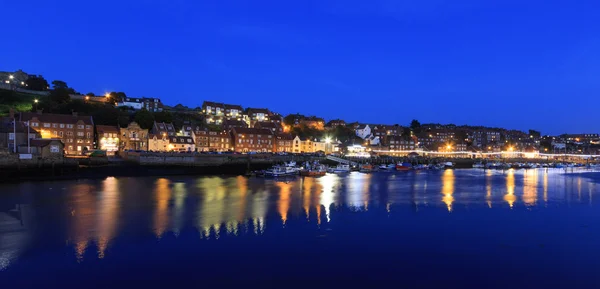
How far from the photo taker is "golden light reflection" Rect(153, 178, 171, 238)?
14.4m

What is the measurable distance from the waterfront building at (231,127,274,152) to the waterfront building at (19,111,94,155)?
69.0 ft

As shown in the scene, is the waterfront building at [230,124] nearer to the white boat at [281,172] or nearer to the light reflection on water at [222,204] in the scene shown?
the white boat at [281,172]

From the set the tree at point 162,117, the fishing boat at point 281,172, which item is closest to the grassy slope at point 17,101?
the tree at point 162,117

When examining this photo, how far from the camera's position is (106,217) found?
53.2 ft

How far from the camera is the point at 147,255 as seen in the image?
11.2m

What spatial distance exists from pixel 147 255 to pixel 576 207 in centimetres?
2178

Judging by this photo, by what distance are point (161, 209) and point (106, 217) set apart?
2610 mm

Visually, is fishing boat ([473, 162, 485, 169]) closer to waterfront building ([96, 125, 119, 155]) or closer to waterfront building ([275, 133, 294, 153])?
waterfront building ([275, 133, 294, 153])

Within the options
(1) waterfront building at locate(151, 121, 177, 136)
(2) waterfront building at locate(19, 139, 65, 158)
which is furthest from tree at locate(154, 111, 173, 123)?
(2) waterfront building at locate(19, 139, 65, 158)

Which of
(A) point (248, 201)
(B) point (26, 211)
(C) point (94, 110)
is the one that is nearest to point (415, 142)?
(C) point (94, 110)

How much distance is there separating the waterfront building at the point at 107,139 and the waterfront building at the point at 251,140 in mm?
17935

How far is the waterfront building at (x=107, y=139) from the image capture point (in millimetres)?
50853

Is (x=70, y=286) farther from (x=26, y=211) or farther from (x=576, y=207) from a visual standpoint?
(x=576, y=207)

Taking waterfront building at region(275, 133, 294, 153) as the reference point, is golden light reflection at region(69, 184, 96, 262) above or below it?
below
